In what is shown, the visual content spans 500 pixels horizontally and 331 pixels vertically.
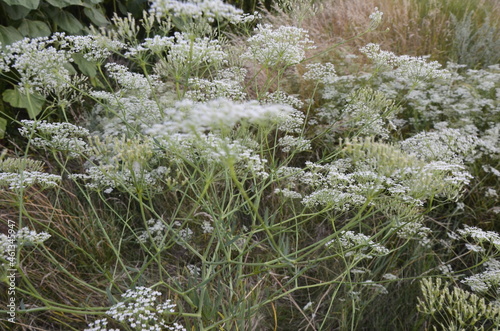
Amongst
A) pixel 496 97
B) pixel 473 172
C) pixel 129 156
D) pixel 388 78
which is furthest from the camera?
pixel 388 78

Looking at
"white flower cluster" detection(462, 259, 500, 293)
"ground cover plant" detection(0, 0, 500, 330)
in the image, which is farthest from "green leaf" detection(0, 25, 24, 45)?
"white flower cluster" detection(462, 259, 500, 293)

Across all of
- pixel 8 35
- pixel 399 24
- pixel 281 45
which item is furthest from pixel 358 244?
pixel 399 24

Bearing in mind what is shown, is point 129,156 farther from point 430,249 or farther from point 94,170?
point 430,249

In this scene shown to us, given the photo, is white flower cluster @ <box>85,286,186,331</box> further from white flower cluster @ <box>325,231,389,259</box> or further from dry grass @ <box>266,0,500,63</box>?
dry grass @ <box>266,0,500,63</box>

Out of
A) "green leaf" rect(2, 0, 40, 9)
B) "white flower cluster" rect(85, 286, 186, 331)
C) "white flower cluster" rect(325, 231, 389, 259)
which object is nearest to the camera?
"white flower cluster" rect(85, 286, 186, 331)

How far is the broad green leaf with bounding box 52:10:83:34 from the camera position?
4961mm

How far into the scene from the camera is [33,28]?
15.5ft

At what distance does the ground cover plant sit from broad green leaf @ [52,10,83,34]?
1.40 feet

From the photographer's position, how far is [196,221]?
12.7 feet

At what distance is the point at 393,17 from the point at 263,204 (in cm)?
369

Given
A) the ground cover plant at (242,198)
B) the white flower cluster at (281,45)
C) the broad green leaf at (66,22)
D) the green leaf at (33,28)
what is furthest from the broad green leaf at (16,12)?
the white flower cluster at (281,45)

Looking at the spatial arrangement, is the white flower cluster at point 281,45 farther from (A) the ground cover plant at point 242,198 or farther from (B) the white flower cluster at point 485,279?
(B) the white flower cluster at point 485,279

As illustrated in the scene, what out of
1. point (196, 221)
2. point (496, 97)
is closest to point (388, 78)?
point (496, 97)

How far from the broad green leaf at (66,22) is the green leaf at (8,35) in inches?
19.8
